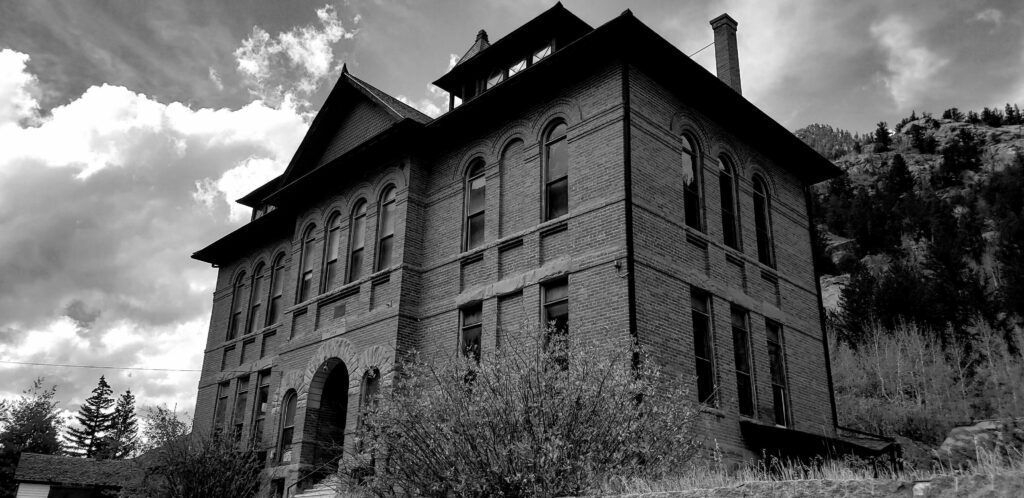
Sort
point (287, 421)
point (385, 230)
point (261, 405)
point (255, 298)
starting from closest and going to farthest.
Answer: point (385, 230) → point (287, 421) → point (261, 405) → point (255, 298)

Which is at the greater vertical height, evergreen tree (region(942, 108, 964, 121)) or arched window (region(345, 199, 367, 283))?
evergreen tree (region(942, 108, 964, 121))

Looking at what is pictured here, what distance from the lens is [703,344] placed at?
16172 millimetres

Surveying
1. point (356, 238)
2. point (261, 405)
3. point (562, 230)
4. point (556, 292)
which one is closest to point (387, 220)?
point (356, 238)

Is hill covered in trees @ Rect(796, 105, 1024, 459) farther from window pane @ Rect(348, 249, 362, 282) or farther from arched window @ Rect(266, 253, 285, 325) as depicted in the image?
arched window @ Rect(266, 253, 285, 325)

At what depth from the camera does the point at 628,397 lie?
11555mm

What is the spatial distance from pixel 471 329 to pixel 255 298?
456 inches

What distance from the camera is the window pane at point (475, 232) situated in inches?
720

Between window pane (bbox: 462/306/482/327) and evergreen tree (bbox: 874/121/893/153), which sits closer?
window pane (bbox: 462/306/482/327)

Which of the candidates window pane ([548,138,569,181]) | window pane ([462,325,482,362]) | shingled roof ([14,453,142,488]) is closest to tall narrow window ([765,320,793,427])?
window pane ([548,138,569,181])

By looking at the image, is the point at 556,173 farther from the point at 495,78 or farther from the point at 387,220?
the point at 387,220

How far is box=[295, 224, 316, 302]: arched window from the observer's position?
22.3 m

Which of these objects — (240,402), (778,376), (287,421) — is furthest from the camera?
(240,402)

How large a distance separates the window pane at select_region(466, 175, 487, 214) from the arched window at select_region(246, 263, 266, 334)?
32.6ft

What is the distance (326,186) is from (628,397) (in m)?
13.2
